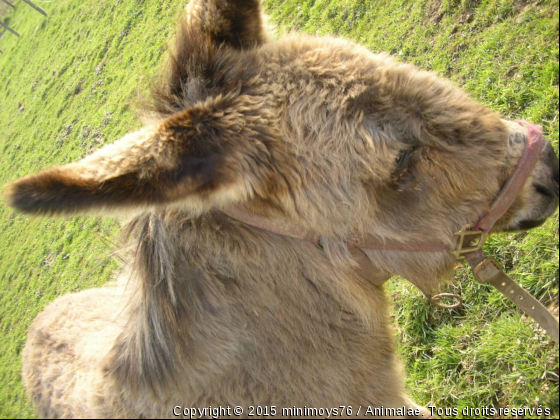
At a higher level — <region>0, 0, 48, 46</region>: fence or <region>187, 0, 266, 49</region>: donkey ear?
<region>187, 0, 266, 49</region>: donkey ear

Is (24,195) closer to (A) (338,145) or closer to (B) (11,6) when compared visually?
(A) (338,145)

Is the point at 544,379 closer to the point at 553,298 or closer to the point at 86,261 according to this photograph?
the point at 553,298

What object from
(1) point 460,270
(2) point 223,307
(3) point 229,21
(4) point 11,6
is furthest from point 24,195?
(4) point 11,6

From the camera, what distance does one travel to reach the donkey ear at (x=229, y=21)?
7.93 ft

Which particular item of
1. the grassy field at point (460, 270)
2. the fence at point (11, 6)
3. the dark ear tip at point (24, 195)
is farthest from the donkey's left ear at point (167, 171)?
the fence at point (11, 6)

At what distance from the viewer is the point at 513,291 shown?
96.5 inches

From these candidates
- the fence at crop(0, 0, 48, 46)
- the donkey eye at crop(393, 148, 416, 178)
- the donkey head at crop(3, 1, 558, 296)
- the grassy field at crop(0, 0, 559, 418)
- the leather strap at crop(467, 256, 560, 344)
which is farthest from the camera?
the fence at crop(0, 0, 48, 46)

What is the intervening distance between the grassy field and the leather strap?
17.8 inches

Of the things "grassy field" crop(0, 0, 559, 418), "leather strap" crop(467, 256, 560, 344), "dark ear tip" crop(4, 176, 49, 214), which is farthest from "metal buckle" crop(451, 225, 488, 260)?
"dark ear tip" crop(4, 176, 49, 214)

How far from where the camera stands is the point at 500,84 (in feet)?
12.3

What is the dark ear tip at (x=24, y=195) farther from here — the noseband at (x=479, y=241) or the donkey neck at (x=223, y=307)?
the noseband at (x=479, y=241)

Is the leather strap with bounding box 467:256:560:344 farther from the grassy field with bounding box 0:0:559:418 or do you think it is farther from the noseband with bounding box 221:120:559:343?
the grassy field with bounding box 0:0:559:418

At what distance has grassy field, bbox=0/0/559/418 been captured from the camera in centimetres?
293

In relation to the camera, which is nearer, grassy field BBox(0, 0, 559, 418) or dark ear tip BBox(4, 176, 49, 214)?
dark ear tip BBox(4, 176, 49, 214)
